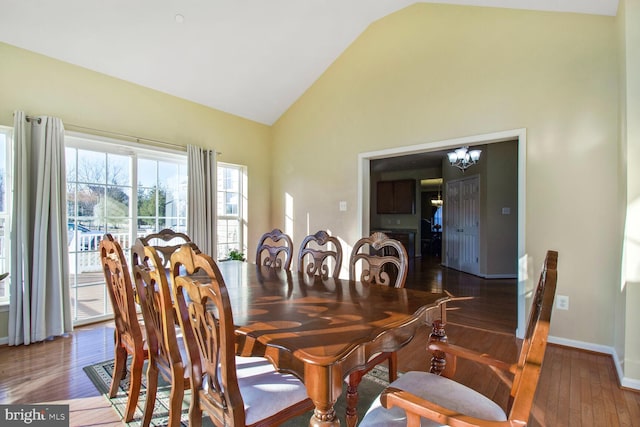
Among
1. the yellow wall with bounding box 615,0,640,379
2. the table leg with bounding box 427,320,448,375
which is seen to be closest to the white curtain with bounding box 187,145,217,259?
the table leg with bounding box 427,320,448,375

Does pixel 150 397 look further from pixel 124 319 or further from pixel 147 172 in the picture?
pixel 147 172

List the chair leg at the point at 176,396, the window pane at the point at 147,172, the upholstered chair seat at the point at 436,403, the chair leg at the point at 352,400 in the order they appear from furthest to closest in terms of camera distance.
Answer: the window pane at the point at 147,172
the chair leg at the point at 352,400
the chair leg at the point at 176,396
the upholstered chair seat at the point at 436,403

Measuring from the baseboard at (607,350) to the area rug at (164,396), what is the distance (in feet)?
5.41

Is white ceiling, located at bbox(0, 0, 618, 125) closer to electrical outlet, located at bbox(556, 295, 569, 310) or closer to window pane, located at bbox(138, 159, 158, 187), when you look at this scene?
window pane, located at bbox(138, 159, 158, 187)

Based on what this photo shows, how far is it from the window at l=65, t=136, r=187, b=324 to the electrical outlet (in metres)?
4.44

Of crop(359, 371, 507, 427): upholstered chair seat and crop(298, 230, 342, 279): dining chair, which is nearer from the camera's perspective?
crop(359, 371, 507, 427): upholstered chair seat

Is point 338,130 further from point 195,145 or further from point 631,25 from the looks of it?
point 631,25

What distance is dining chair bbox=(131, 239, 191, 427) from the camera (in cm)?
129

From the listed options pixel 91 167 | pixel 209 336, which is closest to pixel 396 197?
pixel 91 167

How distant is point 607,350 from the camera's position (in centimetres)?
272

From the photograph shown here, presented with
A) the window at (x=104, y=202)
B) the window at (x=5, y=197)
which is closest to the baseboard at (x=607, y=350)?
the window at (x=104, y=202)

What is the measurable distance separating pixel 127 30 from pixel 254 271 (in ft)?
8.68

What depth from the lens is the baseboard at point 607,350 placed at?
2.18m

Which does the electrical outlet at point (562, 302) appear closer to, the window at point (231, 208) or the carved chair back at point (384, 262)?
the carved chair back at point (384, 262)
